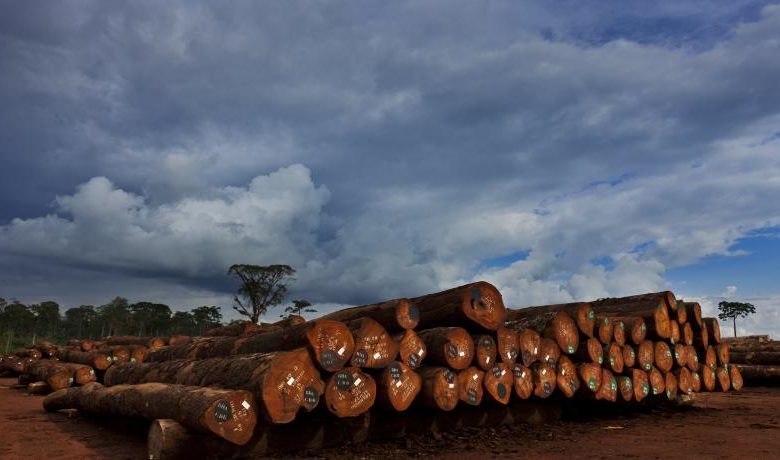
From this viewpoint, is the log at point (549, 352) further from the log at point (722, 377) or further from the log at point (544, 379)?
the log at point (722, 377)

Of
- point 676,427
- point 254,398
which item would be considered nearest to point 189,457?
point 254,398

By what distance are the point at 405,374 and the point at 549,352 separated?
3113 mm

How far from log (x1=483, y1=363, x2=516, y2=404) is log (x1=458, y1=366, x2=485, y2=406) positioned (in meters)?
0.13

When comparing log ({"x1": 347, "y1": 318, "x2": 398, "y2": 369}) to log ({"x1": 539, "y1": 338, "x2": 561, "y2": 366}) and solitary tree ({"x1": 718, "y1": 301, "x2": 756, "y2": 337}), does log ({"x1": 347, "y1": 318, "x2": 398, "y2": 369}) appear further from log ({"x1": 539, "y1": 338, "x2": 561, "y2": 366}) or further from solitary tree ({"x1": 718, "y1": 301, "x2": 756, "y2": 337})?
solitary tree ({"x1": 718, "y1": 301, "x2": 756, "y2": 337})

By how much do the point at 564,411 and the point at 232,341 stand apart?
648 centimetres

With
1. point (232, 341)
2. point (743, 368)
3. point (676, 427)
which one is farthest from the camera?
point (743, 368)

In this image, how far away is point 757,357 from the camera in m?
20.7

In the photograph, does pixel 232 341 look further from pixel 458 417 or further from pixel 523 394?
pixel 523 394

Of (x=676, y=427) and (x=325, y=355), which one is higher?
(x=325, y=355)

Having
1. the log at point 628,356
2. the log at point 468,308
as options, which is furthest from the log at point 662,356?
the log at point 468,308

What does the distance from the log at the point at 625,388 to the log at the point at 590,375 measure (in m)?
0.76

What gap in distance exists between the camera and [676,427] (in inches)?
372

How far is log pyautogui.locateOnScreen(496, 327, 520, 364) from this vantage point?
8438 millimetres

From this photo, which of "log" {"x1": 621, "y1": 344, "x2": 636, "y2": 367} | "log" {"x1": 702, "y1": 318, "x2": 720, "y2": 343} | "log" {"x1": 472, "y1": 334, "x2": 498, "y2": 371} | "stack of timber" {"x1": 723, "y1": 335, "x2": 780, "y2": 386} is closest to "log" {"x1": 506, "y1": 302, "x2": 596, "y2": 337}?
"log" {"x1": 621, "y1": 344, "x2": 636, "y2": 367}
